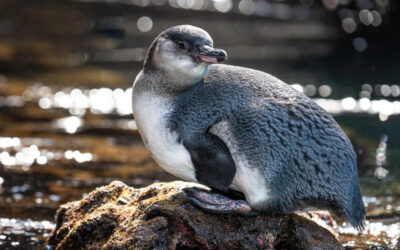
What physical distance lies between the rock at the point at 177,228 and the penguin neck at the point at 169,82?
85 centimetres

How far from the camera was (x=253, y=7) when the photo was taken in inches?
861

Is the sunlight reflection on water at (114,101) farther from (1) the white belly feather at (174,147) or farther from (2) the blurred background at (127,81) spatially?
(1) the white belly feather at (174,147)

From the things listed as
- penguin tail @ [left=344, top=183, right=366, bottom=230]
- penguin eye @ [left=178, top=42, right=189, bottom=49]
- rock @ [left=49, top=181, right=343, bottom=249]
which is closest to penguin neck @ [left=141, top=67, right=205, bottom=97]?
penguin eye @ [left=178, top=42, right=189, bottom=49]

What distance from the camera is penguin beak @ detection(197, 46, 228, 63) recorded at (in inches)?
243

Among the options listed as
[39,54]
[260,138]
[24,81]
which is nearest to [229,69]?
[260,138]

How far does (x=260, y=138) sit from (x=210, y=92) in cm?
61

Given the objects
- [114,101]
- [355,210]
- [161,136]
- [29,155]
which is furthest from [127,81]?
[355,210]

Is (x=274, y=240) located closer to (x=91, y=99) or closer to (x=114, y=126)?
(x=114, y=126)

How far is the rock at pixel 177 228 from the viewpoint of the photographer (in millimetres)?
6309

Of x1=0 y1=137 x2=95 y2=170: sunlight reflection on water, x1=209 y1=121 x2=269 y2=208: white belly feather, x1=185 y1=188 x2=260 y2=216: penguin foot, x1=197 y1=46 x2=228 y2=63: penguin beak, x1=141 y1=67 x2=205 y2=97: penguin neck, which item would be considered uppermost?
x1=197 y1=46 x2=228 y2=63: penguin beak

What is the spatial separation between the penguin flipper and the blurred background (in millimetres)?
2058

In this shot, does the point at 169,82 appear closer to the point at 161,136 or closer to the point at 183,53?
the point at 183,53

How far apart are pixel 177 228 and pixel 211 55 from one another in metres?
1.45

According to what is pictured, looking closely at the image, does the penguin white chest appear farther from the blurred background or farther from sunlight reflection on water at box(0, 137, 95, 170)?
sunlight reflection on water at box(0, 137, 95, 170)
